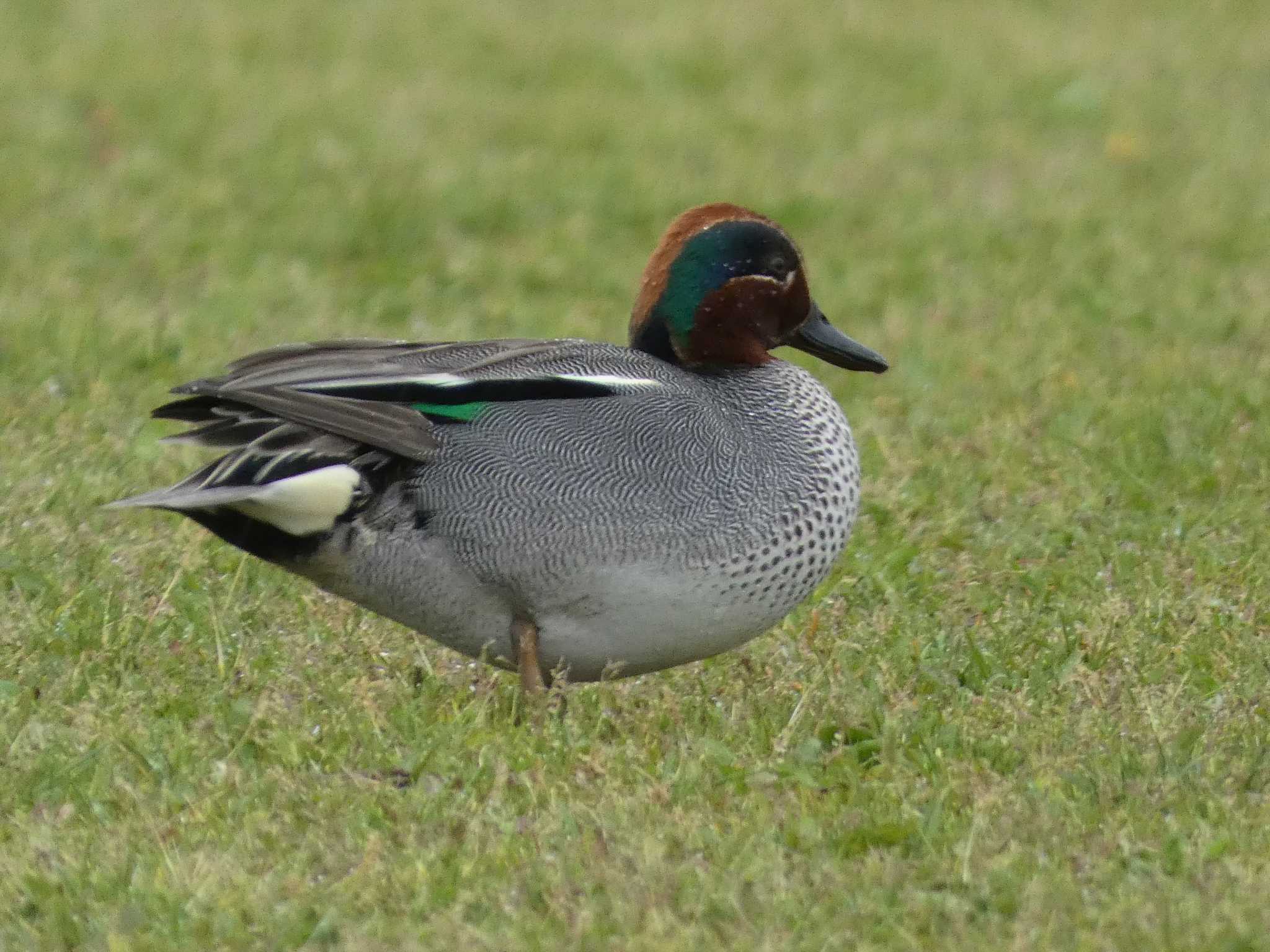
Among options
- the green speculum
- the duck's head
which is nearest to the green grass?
the green speculum

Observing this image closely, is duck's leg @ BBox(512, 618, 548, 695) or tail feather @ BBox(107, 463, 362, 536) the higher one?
tail feather @ BBox(107, 463, 362, 536)

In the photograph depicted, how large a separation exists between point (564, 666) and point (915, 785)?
738mm

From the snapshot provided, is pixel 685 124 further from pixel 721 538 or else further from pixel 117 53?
pixel 721 538

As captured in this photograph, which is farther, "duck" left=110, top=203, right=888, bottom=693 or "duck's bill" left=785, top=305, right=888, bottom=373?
"duck's bill" left=785, top=305, right=888, bottom=373

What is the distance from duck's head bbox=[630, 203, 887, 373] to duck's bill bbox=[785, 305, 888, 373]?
6.0 inches

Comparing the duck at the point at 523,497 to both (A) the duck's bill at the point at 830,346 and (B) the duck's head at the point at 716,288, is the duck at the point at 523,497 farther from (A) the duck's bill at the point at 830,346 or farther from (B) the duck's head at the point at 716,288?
(A) the duck's bill at the point at 830,346

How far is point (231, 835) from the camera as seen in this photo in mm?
3260

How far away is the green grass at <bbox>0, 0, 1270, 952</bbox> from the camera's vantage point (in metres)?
3.11

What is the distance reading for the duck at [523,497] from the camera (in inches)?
148

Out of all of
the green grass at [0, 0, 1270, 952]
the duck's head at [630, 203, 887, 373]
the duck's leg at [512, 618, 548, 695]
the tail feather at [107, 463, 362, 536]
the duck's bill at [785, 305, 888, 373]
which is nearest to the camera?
the green grass at [0, 0, 1270, 952]

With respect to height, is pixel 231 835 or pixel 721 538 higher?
pixel 721 538

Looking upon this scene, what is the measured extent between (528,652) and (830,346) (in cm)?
107

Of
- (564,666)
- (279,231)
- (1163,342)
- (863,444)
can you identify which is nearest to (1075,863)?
(564,666)

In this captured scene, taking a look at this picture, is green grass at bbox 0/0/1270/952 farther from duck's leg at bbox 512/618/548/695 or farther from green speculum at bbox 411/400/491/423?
green speculum at bbox 411/400/491/423
